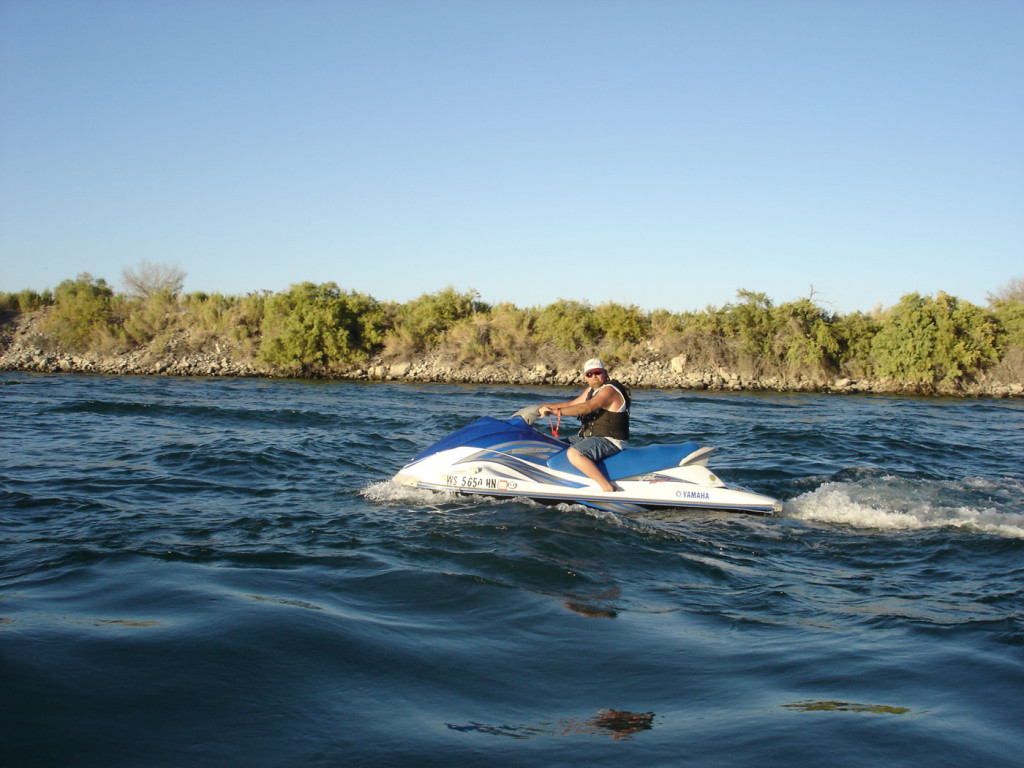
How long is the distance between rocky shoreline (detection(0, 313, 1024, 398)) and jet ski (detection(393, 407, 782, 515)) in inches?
947

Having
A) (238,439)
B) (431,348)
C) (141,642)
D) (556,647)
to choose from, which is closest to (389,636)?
(556,647)

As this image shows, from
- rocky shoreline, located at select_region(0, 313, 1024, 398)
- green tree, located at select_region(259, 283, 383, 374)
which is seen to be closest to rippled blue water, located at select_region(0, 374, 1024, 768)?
rocky shoreline, located at select_region(0, 313, 1024, 398)

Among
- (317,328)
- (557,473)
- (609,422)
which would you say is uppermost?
(317,328)

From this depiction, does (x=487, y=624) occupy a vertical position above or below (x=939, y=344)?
below

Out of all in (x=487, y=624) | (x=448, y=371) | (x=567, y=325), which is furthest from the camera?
(x=567, y=325)

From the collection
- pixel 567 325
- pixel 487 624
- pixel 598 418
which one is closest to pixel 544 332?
pixel 567 325

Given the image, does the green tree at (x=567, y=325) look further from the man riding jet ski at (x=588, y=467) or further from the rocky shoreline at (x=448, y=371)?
the man riding jet ski at (x=588, y=467)

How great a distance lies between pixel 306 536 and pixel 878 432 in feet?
45.9

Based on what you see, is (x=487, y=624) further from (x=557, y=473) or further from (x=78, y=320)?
(x=78, y=320)

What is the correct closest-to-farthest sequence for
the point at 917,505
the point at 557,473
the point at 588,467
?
the point at 588,467 → the point at 557,473 → the point at 917,505

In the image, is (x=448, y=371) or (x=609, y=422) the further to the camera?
(x=448, y=371)

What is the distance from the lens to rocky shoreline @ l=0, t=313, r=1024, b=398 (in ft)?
105

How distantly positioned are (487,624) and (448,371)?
30.4 meters

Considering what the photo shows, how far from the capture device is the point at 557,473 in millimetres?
8461
